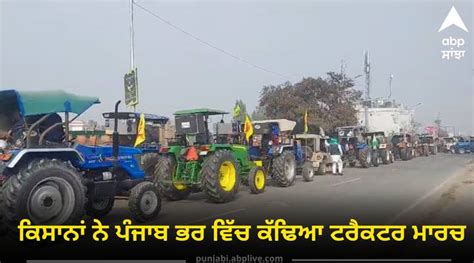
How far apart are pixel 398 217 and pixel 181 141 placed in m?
6.60

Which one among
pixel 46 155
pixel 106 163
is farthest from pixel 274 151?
pixel 46 155

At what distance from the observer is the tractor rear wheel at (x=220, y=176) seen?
11.7 m

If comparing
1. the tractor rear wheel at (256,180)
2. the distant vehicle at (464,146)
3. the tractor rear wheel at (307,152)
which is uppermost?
the tractor rear wheel at (307,152)

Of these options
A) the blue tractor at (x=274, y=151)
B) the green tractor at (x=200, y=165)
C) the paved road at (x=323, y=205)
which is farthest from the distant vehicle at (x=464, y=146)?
the green tractor at (x=200, y=165)

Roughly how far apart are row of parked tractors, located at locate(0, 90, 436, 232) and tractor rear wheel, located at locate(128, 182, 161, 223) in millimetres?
19

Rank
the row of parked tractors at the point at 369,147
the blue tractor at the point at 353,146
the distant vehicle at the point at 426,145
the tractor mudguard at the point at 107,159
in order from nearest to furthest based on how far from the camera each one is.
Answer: the tractor mudguard at the point at 107,159 → the blue tractor at the point at 353,146 → the row of parked tractors at the point at 369,147 → the distant vehicle at the point at 426,145

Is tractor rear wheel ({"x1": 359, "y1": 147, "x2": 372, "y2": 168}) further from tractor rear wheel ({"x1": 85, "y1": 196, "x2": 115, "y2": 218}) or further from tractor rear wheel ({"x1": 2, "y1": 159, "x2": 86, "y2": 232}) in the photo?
tractor rear wheel ({"x1": 2, "y1": 159, "x2": 86, "y2": 232})

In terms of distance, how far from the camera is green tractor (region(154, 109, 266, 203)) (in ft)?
38.8

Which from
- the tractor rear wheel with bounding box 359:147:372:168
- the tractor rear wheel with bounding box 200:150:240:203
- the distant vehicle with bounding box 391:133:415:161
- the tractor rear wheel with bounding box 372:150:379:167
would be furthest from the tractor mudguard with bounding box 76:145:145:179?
the distant vehicle with bounding box 391:133:415:161

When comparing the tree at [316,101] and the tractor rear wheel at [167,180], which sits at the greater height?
the tree at [316,101]

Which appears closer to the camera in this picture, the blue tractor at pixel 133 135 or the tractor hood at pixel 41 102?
the tractor hood at pixel 41 102

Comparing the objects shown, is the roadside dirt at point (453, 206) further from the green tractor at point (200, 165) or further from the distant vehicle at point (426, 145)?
the distant vehicle at point (426, 145)

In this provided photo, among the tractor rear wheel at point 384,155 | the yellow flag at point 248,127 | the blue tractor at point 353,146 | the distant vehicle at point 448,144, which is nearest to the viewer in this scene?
the yellow flag at point 248,127

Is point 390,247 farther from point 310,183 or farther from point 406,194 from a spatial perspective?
point 310,183
